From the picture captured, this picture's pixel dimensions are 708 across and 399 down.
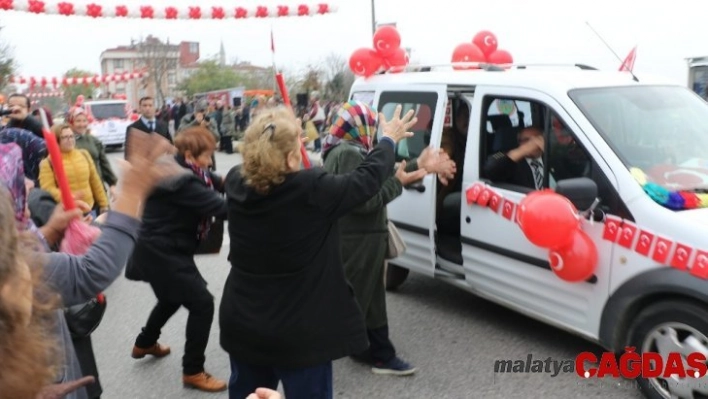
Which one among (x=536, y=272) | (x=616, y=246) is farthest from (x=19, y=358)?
(x=536, y=272)

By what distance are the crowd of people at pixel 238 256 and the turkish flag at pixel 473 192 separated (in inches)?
9.7

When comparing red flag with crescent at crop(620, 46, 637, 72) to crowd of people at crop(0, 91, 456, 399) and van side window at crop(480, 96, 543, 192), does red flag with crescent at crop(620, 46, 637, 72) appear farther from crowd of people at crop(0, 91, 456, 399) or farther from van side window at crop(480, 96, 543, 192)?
crowd of people at crop(0, 91, 456, 399)

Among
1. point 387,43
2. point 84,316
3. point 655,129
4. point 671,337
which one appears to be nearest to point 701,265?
point 671,337

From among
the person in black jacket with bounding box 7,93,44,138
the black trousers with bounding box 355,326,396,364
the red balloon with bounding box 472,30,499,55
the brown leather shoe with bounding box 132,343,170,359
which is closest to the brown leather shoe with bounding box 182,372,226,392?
the brown leather shoe with bounding box 132,343,170,359

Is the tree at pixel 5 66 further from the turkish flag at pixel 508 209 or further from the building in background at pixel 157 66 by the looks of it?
the turkish flag at pixel 508 209

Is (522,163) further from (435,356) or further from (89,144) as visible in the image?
(89,144)

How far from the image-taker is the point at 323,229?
9.34ft

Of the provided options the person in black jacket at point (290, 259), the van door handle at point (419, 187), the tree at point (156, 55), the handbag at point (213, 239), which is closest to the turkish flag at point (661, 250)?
the person in black jacket at point (290, 259)

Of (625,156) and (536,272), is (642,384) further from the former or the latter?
(625,156)

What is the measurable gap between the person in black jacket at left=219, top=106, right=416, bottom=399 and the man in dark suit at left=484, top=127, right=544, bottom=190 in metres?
1.83

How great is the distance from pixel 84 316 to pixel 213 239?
5.46ft

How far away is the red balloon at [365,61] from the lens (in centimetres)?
608

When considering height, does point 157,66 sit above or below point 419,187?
above

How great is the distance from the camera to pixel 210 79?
74.1 metres
